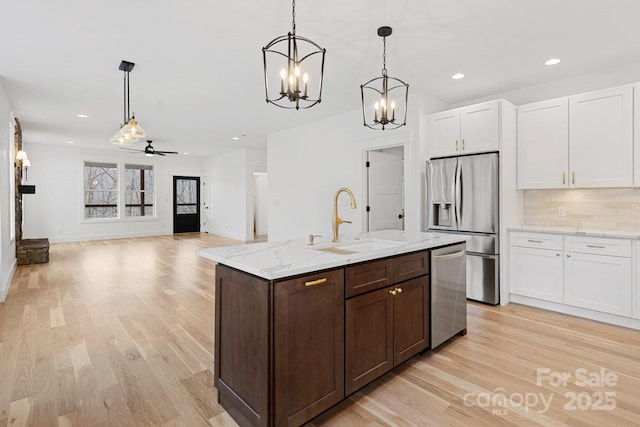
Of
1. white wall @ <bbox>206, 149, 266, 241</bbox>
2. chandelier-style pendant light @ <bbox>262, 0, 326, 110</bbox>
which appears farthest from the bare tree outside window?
chandelier-style pendant light @ <bbox>262, 0, 326, 110</bbox>

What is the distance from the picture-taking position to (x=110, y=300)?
401 centimetres

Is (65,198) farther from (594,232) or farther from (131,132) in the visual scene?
(594,232)

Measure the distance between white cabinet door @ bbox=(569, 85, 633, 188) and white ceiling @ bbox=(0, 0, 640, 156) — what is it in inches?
18.1

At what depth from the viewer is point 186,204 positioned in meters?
11.4

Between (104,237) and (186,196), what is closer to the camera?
(104,237)

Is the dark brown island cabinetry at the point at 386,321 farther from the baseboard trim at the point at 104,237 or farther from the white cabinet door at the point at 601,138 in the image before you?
the baseboard trim at the point at 104,237

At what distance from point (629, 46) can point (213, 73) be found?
4.36 metres

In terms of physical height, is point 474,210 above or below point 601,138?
below

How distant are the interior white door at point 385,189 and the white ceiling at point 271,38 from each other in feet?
3.39

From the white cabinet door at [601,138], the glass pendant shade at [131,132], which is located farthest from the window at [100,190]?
the white cabinet door at [601,138]

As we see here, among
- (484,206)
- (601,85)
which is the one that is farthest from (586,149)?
(484,206)

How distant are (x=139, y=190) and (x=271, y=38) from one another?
914cm

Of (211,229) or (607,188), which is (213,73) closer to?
(607,188)

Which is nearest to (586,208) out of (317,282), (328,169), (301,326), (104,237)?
(328,169)
